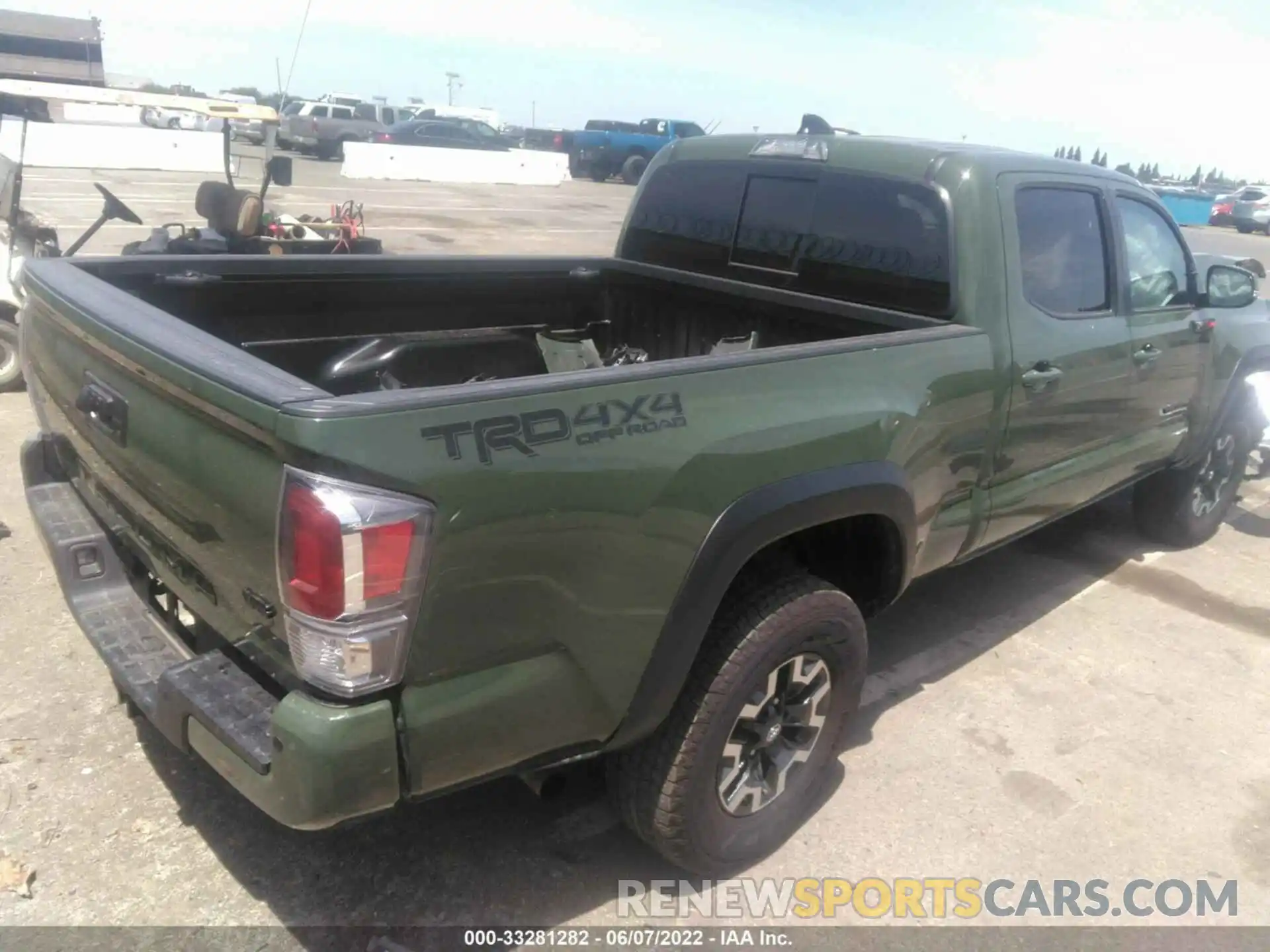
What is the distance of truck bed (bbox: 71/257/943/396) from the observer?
3428 mm

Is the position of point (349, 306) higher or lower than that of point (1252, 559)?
higher

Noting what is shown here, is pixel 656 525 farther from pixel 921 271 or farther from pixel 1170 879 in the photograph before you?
pixel 1170 879

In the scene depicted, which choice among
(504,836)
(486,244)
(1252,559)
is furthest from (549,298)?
(486,244)

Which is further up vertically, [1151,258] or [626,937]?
[1151,258]

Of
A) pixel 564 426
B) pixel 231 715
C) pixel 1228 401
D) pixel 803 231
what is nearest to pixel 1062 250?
pixel 803 231

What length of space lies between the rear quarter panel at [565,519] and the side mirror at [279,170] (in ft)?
18.8

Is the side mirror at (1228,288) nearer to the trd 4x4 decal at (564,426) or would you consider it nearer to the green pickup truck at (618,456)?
the green pickup truck at (618,456)

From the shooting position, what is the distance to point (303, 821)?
1933 millimetres

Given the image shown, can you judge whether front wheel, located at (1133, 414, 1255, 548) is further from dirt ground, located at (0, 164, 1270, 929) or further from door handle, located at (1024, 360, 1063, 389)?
door handle, located at (1024, 360, 1063, 389)

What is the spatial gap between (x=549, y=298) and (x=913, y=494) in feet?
6.51

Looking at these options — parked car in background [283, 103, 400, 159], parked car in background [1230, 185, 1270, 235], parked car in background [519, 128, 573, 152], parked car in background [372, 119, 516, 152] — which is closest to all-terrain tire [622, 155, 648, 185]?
parked car in background [372, 119, 516, 152]

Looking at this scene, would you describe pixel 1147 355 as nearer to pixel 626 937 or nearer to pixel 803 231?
pixel 803 231

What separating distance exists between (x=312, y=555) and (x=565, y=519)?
494 millimetres

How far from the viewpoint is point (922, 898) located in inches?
111
